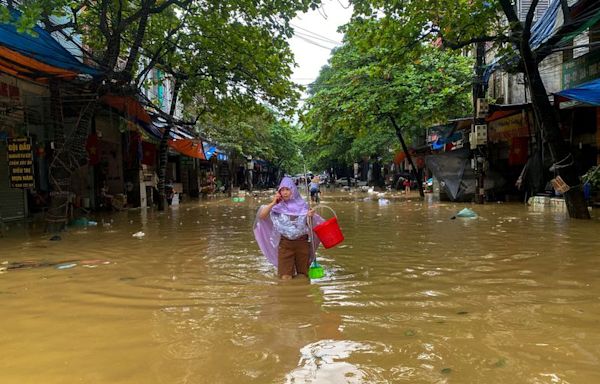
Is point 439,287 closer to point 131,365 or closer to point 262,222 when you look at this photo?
point 262,222

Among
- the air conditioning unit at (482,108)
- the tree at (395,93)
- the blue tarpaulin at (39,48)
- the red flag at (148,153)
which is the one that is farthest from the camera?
the red flag at (148,153)

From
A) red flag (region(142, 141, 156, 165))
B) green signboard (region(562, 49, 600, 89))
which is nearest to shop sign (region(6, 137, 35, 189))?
red flag (region(142, 141, 156, 165))

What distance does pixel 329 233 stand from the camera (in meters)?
6.02

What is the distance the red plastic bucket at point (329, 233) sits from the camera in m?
6.00

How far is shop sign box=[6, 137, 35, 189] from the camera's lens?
1163cm

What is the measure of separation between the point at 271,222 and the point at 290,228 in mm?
408

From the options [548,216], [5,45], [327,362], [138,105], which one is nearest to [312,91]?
[138,105]

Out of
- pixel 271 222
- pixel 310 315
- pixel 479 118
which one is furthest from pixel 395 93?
pixel 310 315

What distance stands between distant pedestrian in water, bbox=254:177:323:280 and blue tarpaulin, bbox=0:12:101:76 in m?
6.52

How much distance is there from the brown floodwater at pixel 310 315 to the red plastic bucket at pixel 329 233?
52cm

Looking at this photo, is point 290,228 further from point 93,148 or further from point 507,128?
point 507,128

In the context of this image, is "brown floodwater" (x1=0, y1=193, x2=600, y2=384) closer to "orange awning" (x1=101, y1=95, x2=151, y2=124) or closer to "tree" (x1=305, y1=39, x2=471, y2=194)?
"orange awning" (x1=101, y1=95, x2=151, y2=124)

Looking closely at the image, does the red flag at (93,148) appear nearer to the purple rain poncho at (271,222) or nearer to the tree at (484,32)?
the tree at (484,32)

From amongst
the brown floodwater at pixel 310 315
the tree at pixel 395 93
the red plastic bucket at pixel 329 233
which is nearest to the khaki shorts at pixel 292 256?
the brown floodwater at pixel 310 315
